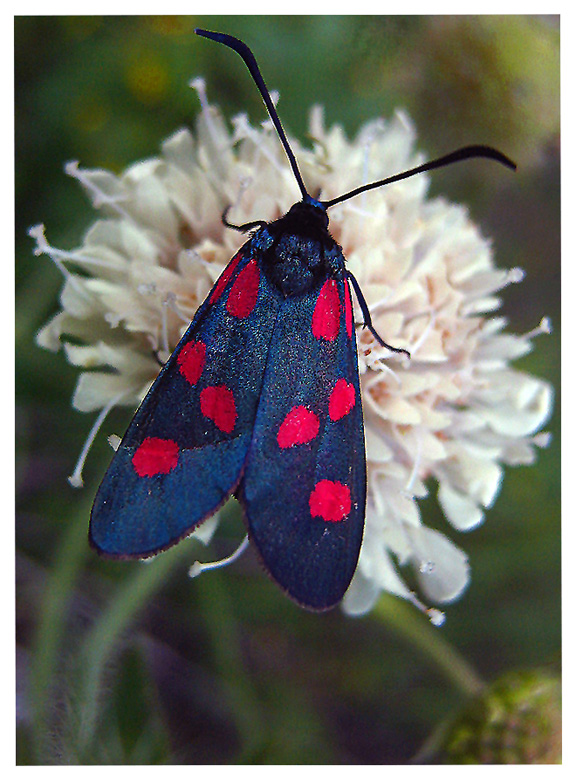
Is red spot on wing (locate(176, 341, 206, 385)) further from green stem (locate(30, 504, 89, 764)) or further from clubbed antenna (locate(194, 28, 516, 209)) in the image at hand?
green stem (locate(30, 504, 89, 764))

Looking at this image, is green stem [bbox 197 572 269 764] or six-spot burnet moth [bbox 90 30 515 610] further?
green stem [bbox 197 572 269 764]

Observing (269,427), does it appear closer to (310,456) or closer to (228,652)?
(310,456)

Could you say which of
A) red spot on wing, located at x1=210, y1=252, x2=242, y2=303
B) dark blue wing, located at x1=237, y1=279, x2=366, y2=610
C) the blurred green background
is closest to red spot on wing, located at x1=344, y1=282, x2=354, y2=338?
dark blue wing, located at x1=237, y1=279, x2=366, y2=610

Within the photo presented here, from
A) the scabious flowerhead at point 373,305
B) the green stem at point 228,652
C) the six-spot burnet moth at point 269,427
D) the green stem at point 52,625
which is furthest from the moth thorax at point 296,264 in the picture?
the green stem at point 228,652

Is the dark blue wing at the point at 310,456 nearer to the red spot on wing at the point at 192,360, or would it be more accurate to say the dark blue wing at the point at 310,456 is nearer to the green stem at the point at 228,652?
the red spot on wing at the point at 192,360

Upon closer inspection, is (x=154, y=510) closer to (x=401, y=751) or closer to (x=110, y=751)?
(x=110, y=751)
